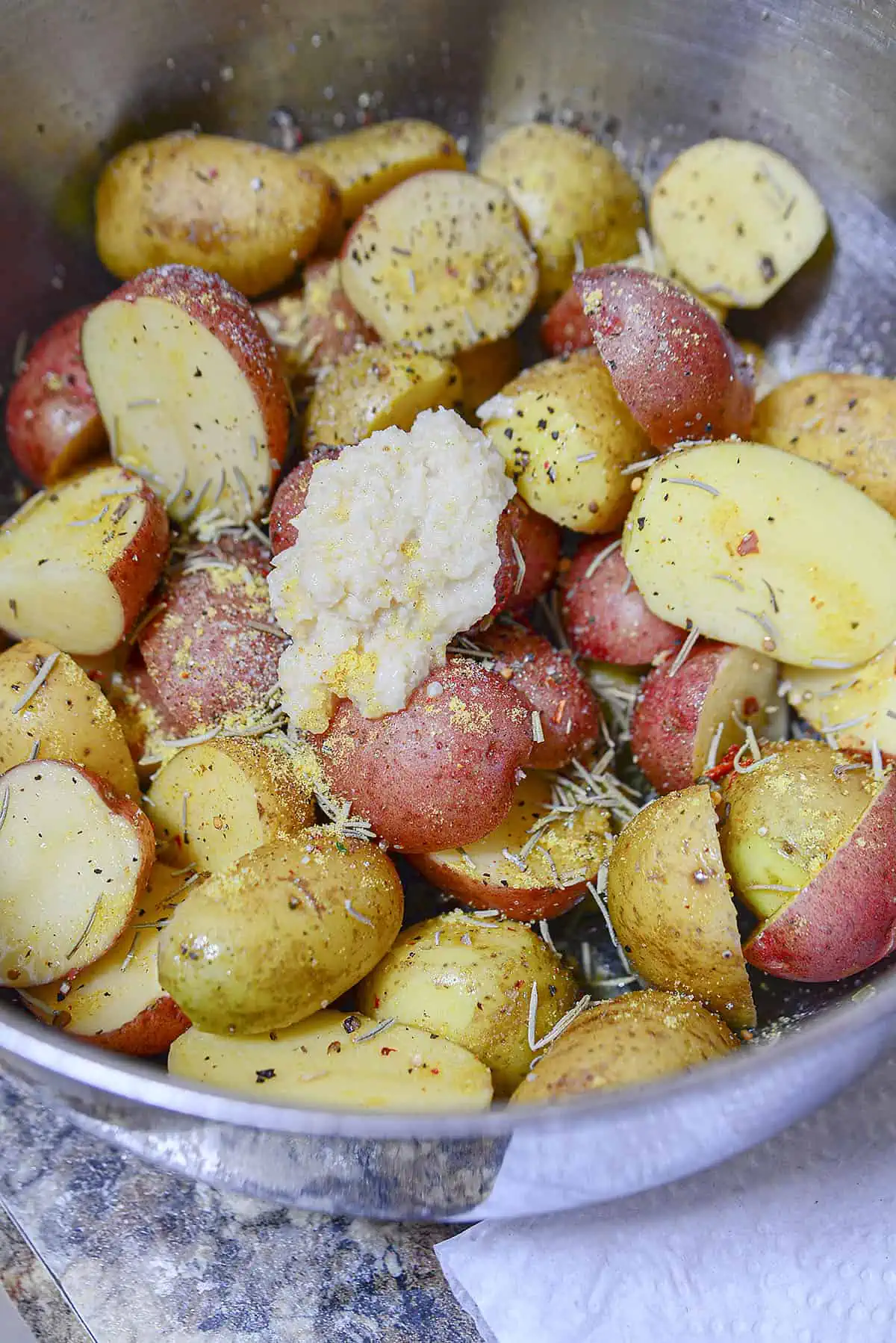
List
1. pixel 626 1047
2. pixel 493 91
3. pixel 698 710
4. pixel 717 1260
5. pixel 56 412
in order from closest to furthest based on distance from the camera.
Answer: pixel 626 1047 < pixel 717 1260 < pixel 698 710 < pixel 56 412 < pixel 493 91

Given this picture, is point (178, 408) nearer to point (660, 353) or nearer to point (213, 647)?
point (213, 647)

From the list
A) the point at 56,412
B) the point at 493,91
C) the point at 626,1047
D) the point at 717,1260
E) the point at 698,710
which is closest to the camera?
the point at 626,1047

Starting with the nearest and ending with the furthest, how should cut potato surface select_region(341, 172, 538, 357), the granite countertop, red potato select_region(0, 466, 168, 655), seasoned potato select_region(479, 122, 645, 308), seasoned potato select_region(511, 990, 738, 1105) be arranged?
1. seasoned potato select_region(511, 990, 738, 1105)
2. the granite countertop
3. red potato select_region(0, 466, 168, 655)
4. cut potato surface select_region(341, 172, 538, 357)
5. seasoned potato select_region(479, 122, 645, 308)

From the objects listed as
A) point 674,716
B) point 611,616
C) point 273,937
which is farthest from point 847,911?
point 273,937

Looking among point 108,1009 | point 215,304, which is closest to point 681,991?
point 108,1009

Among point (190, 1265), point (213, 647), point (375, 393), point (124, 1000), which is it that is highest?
point (375, 393)

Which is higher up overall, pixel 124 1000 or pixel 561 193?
pixel 561 193

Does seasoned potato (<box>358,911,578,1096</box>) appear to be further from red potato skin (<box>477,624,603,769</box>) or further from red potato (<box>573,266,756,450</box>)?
red potato (<box>573,266,756,450</box>)

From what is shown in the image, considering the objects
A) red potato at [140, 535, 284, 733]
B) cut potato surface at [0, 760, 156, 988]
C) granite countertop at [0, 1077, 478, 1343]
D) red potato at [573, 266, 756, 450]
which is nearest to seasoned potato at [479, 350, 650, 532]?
red potato at [573, 266, 756, 450]
